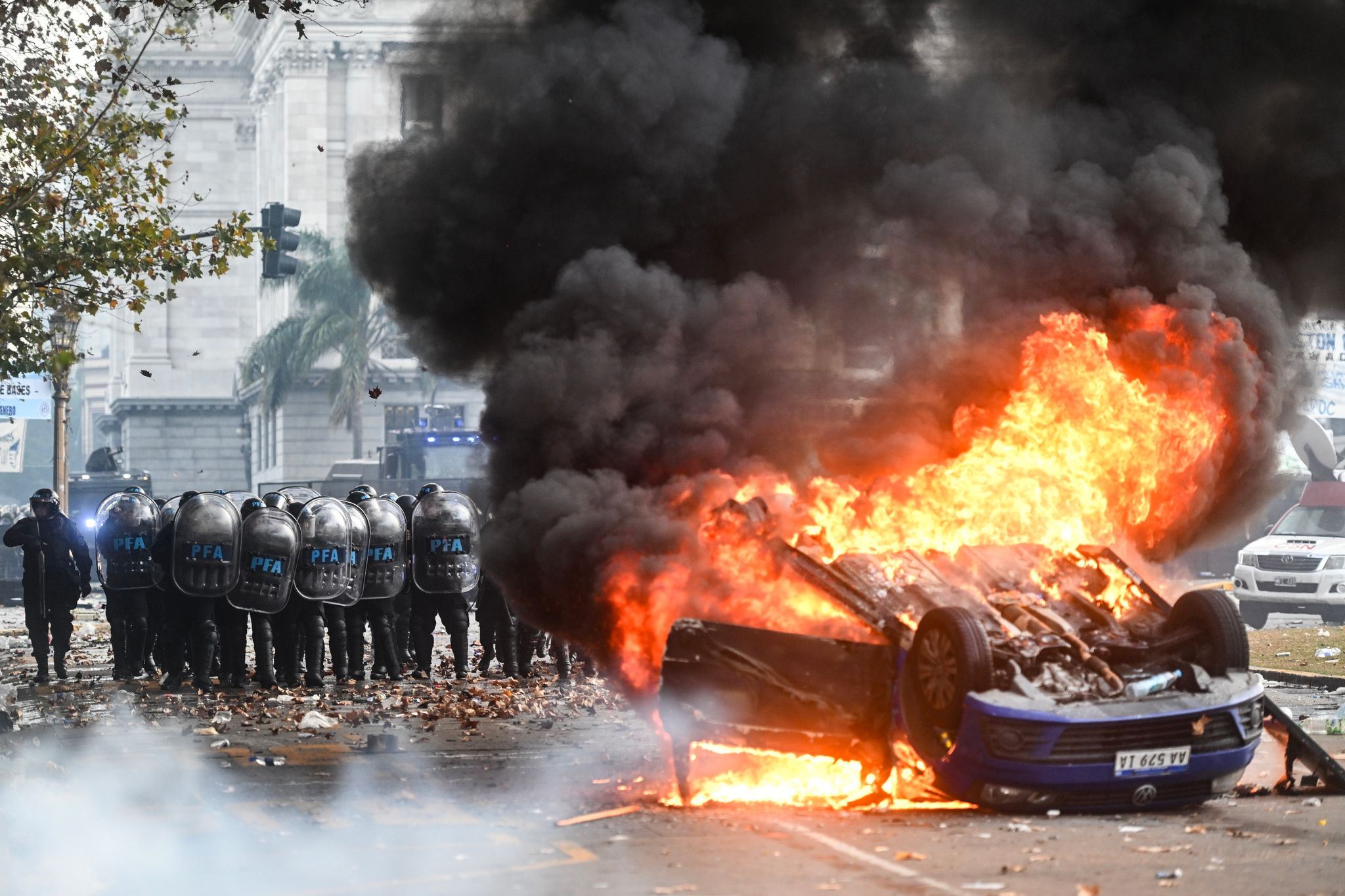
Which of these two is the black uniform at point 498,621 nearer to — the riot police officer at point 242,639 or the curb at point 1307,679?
the riot police officer at point 242,639

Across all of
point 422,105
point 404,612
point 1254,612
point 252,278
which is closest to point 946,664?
point 422,105

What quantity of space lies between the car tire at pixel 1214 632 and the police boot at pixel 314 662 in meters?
9.44

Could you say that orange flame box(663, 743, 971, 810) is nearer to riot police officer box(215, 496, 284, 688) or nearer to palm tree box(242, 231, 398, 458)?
riot police officer box(215, 496, 284, 688)

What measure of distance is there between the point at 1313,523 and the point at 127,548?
1766 centimetres

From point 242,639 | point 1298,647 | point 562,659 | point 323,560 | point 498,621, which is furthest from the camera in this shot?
point 1298,647

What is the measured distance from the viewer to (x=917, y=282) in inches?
492

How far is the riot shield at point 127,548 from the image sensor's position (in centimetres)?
1700

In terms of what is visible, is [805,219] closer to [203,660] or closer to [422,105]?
[422,105]

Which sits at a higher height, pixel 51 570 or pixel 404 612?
pixel 51 570

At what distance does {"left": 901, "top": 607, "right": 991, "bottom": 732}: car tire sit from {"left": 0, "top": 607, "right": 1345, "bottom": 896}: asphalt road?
58 cm

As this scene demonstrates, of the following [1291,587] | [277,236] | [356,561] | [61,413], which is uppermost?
[277,236]

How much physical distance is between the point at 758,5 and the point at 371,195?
11.2 feet

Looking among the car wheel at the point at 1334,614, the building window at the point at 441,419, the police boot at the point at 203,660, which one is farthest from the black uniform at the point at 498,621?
the building window at the point at 441,419

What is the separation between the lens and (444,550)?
16.6 metres
